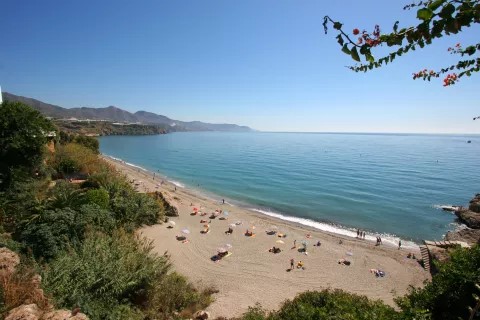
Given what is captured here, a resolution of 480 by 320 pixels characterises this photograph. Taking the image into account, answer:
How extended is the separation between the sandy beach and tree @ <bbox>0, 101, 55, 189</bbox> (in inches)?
360

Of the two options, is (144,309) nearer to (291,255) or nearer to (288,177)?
(291,255)

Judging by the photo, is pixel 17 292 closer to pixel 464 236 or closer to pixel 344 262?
pixel 344 262

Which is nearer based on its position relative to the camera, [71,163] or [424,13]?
[424,13]

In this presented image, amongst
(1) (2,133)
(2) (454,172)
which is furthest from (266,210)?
(2) (454,172)

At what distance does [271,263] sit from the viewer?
20.4 metres

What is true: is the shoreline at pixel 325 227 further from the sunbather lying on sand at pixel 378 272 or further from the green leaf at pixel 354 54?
the green leaf at pixel 354 54

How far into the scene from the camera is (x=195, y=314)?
11.9 metres

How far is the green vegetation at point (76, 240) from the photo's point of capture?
8.95 m

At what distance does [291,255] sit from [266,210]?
13.6 metres

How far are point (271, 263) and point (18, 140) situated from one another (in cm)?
1875

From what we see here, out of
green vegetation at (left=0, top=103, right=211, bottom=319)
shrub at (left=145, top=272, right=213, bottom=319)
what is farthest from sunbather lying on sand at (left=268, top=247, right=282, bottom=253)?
shrub at (left=145, top=272, right=213, bottom=319)

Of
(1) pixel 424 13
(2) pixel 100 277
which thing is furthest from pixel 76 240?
(1) pixel 424 13

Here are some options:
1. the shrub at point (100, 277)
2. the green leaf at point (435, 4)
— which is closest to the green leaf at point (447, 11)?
the green leaf at point (435, 4)

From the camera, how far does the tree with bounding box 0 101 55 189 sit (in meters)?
18.2
